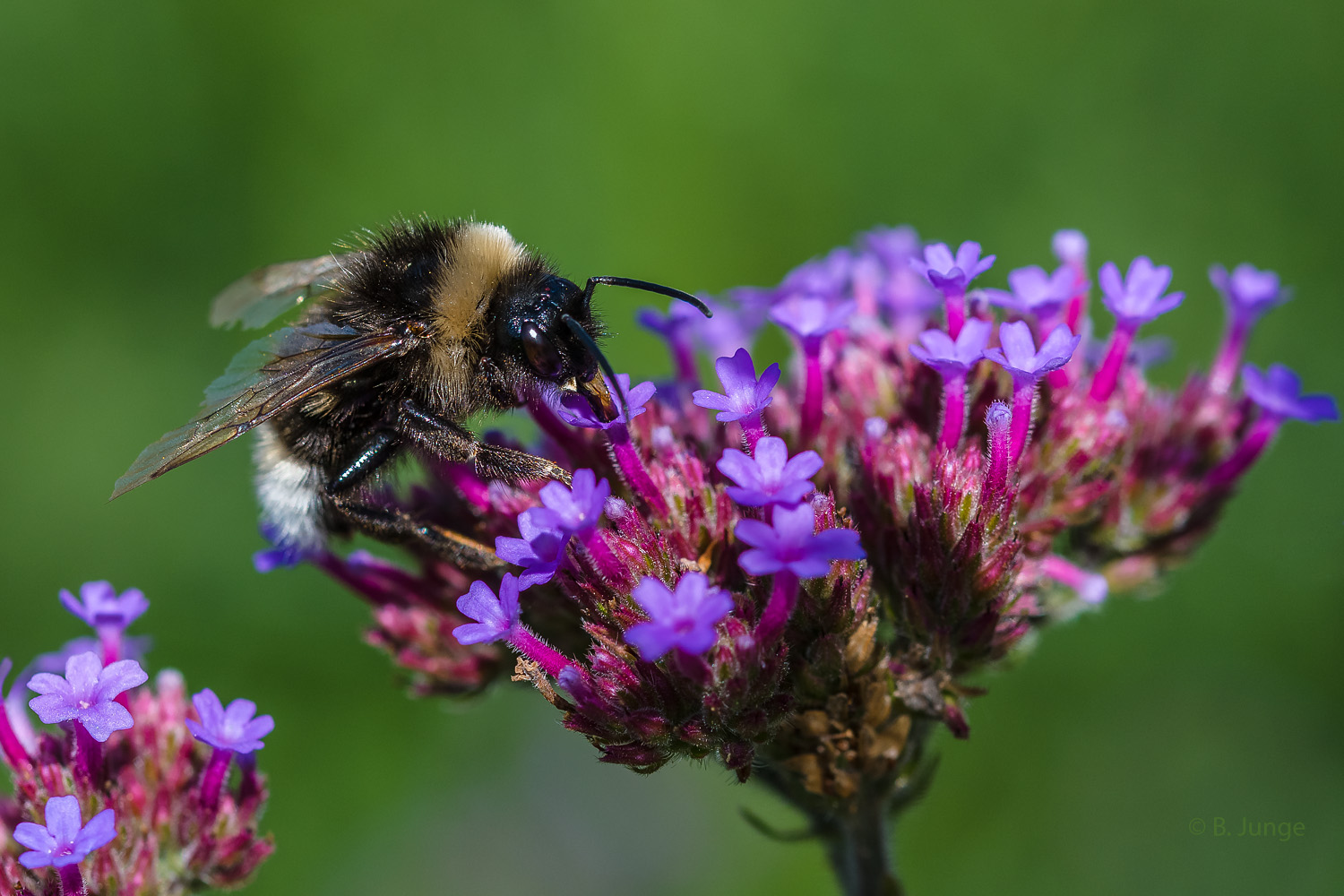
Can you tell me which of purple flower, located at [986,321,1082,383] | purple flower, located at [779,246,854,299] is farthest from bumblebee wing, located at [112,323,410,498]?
purple flower, located at [986,321,1082,383]

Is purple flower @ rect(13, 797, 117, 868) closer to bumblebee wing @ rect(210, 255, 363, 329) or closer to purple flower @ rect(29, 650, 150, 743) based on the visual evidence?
purple flower @ rect(29, 650, 150, 743)

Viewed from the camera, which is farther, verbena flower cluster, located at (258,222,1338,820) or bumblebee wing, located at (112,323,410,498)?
bumblebee wing, located at (112,323,410,498)

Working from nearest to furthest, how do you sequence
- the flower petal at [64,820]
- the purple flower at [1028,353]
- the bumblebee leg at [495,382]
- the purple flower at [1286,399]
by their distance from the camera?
the flower petal at [64,820], the purple flower at [1028,353], the bumblebee leg at [495,382], the purple flower at [1286,399]

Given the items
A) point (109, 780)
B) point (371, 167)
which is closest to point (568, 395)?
point (109, 780)

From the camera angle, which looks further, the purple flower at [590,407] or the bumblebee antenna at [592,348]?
the purple flower at [590,407]

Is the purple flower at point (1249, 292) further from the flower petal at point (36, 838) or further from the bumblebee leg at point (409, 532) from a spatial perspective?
the flower petal at point (36, 838)

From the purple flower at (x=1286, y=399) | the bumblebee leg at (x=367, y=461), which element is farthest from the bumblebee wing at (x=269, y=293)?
the purple flower at (x=1286, y=399)
